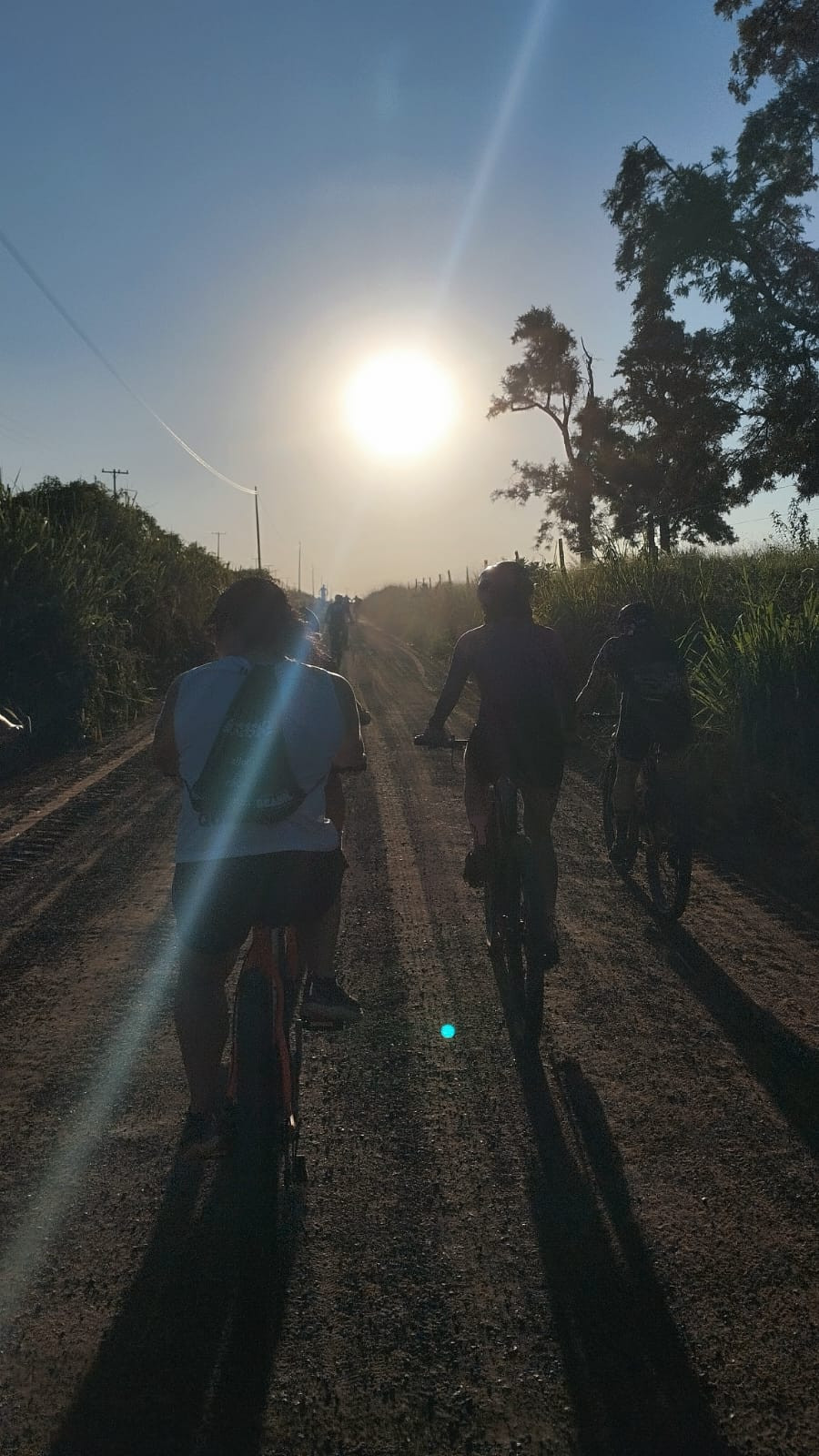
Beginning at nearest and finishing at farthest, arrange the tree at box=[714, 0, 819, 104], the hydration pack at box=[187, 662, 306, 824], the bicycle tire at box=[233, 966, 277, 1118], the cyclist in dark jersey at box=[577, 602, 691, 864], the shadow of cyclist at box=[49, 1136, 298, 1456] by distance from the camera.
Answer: the shadow of cyclist at box=[49, 1136, 298, 1456] < the bicycle tire at box=[233, 966, 277, 1118] < the hydration pack at box=[187, 662, 306, 824] < the cyclist in dark jersey at box=[577, 602, 691, 864] < the tree at box=[714, 0, 819, 104]

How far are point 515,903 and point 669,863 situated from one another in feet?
Answer: 5.37

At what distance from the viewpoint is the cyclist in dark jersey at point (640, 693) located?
5867 millimetres

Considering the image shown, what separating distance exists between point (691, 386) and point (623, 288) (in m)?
2.90

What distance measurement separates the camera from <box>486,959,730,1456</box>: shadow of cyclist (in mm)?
2094

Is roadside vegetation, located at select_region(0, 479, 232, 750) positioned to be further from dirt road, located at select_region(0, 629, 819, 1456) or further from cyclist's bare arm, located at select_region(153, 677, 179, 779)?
cyclist's bare arm, located at select_region(153, 677, 179, 779)

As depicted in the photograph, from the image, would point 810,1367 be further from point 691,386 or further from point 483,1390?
point 691,386

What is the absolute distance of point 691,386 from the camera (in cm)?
2195

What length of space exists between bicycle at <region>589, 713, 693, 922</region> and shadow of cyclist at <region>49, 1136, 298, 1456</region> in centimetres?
337

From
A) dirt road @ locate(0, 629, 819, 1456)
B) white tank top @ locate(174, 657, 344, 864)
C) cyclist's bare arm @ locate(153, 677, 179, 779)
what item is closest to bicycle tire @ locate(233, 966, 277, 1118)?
white tank top @ locate(174, 657, 344, 864)

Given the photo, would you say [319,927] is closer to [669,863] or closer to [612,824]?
[669,863]

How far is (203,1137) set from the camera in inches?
111

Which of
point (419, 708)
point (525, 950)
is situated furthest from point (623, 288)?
point (525, 950)

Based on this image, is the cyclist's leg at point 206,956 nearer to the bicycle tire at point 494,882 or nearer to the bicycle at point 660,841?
the bicycle tire at point 494,882

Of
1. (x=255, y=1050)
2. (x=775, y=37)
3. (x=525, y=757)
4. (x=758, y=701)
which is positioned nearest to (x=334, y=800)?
(x=255, y=1050)
